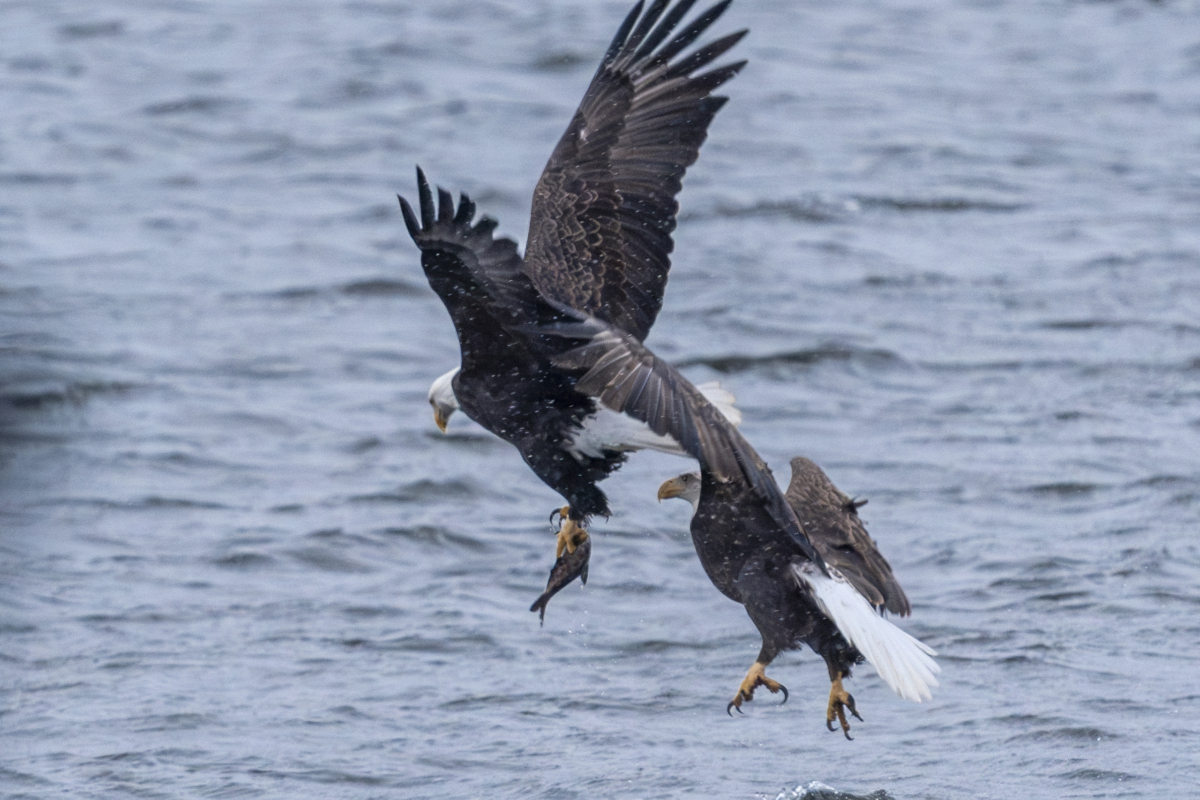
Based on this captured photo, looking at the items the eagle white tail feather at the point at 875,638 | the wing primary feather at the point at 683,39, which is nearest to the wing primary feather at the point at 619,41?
the wing primary feather at the point at 683,39

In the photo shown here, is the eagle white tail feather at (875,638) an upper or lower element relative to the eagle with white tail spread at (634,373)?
lower

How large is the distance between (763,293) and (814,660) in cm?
435

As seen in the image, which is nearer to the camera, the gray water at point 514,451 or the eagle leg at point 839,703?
the eagle leg at point 839,703

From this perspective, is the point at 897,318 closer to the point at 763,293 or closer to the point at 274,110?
the point at 763,293

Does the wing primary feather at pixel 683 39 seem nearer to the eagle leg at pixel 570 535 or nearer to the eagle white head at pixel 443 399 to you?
the eagle white head at pixel 443 399

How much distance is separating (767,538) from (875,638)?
458 mm

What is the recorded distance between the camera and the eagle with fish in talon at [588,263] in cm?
523

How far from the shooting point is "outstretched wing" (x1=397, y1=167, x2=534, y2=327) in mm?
4883

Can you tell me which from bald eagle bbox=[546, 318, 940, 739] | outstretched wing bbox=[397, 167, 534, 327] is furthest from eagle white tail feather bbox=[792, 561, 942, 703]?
outstretched wing bbox=[397, 167, 534, 327]

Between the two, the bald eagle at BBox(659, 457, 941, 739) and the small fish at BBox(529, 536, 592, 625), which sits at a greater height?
the bald eagle at BBox(659, 457, 941, 739)

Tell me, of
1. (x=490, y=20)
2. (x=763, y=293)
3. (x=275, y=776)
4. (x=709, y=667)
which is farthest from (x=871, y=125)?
(x=275, y=776)

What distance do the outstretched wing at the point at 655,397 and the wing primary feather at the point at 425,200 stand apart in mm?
484

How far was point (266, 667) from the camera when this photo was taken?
680cm

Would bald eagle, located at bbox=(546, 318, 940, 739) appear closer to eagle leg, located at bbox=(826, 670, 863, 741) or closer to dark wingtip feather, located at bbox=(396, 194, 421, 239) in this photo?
eagle leg, located at bbox=(826, 670, 863, 741)
